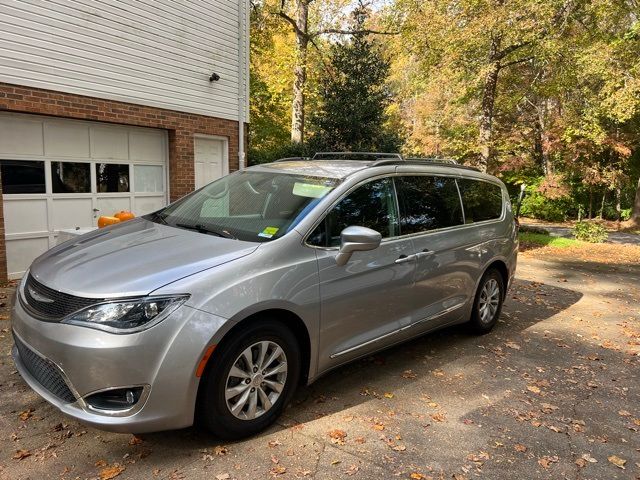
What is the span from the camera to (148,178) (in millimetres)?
8742

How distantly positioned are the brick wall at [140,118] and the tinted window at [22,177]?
0.51 meters

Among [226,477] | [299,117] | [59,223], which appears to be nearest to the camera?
[226,477]

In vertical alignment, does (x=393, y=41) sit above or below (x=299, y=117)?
above

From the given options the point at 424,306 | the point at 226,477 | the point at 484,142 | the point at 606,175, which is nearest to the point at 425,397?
the point at 424,306

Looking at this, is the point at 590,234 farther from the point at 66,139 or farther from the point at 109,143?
the point at 66,139

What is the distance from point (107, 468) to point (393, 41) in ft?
46.7

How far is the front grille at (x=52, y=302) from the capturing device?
2.63 metres

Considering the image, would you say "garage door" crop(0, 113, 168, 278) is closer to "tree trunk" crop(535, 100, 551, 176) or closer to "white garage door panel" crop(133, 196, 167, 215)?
"white garage door panel" crop(133, 196, 167, 215)

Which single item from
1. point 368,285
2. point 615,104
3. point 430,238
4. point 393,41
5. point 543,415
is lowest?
point 543,415

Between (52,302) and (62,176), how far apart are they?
17.6 ft

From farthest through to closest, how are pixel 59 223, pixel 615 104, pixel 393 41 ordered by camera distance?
pixel 393 41, pixel 615 104, pixel 59 223

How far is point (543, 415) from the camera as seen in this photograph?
355 centimetres

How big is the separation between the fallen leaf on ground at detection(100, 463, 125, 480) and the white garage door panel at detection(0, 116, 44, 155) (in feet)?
18.2

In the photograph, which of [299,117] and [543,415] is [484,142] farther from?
[543,415]
